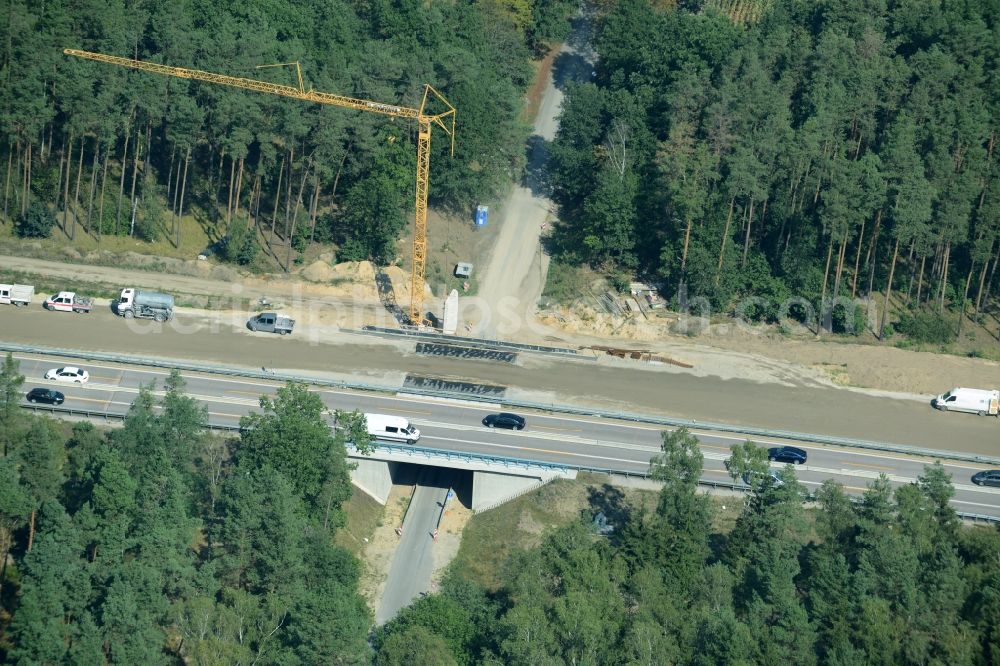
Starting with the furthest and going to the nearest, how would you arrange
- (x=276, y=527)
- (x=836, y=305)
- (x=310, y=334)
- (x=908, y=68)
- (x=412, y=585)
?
(x=908, y=68) < (x=836, y=305) < (x=310, y=334) < (x=412, y=585) < (x=276, y=527)

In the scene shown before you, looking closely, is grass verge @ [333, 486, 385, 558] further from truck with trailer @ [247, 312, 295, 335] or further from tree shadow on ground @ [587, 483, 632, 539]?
truck with trailer @ [247, 312, 295, 335]

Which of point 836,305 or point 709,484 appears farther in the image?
point 836,305

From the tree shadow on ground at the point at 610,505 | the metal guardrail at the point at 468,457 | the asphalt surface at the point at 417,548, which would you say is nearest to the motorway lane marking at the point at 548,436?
the asphalt surface at the point at 417,548

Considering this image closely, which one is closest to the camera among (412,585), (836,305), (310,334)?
(412,585)

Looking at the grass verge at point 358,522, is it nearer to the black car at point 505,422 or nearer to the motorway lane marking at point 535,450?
the motorway lane marking at point 535,450

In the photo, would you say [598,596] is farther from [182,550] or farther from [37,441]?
[37,441]

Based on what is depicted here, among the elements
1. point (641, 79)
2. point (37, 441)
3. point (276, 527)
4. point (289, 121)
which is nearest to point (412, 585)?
point (276, 527)

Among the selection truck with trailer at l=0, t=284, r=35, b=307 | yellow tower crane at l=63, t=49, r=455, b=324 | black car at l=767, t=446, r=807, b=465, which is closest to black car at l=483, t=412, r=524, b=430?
yellow tower crane at l=63, t=49, r=455, b=324
